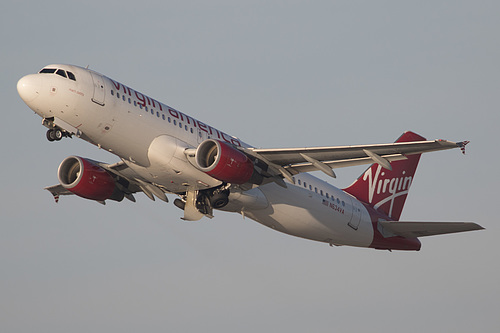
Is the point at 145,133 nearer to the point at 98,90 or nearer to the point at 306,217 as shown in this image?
the point at 98,90

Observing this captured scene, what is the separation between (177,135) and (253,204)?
6.23m

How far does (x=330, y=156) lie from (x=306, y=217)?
21.8 ft

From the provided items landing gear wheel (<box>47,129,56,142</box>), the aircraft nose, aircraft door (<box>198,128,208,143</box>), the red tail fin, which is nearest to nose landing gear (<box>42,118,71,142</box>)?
landing gear wheel (<box>47,129,56,142</box>)

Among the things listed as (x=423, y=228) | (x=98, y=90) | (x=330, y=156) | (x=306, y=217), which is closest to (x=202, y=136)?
(x=98, y=90)

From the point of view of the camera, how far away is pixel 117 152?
41375mm

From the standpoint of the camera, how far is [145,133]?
133 ft

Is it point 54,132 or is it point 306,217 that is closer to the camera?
point 54,132

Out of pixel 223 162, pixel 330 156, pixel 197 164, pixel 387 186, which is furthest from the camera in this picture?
pixel 387 186

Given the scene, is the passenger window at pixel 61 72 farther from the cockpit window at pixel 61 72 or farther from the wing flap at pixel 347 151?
the wing flap at pixel 347 151

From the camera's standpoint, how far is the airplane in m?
39.8

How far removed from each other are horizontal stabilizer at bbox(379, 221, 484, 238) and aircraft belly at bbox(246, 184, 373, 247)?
1817mm

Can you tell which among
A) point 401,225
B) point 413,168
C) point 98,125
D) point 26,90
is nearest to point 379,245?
point 401,225

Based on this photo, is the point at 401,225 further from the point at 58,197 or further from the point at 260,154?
the point at 58,197

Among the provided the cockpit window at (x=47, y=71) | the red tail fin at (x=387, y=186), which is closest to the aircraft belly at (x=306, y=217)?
the red tail fin at (x=387, y=186)
